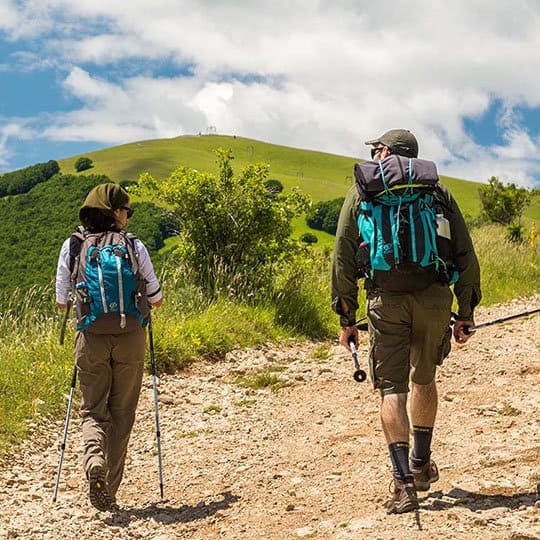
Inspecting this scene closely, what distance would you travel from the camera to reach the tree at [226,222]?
38.5ft

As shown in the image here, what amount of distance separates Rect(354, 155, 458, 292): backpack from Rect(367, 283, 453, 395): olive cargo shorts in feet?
0.29

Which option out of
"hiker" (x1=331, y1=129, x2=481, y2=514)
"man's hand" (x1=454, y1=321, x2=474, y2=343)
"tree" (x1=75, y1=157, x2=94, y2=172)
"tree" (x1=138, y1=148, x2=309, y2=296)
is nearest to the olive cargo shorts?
"hiker" (x1=331, y1=129, x2=481, y2=514)

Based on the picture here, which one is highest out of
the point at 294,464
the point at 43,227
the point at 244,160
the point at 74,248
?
the point at 244,160

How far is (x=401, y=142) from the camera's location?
4699 mm

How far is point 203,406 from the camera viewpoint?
809 centimetres

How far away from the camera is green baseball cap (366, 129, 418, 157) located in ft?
15.4

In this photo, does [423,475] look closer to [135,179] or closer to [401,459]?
[401,459]

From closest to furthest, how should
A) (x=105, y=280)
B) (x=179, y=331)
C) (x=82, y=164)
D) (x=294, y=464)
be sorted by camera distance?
(x=105, y=280) → (x=294, y=464) → (x=179, y=331) → (x=82, y=164)

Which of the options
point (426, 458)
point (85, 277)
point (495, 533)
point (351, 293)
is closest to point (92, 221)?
point (85, 277)

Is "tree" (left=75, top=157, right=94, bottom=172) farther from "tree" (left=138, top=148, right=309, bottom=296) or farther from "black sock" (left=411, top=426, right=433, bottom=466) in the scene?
"black sock" (left=411, top=426, right=433, bottom=466)

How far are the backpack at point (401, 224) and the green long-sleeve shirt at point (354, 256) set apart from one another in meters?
0.10

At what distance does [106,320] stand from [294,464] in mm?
1979

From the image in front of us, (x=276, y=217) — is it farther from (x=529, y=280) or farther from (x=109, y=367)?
(x=529, y=280)

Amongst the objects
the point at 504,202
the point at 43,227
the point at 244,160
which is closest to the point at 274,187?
the point at 504,202
